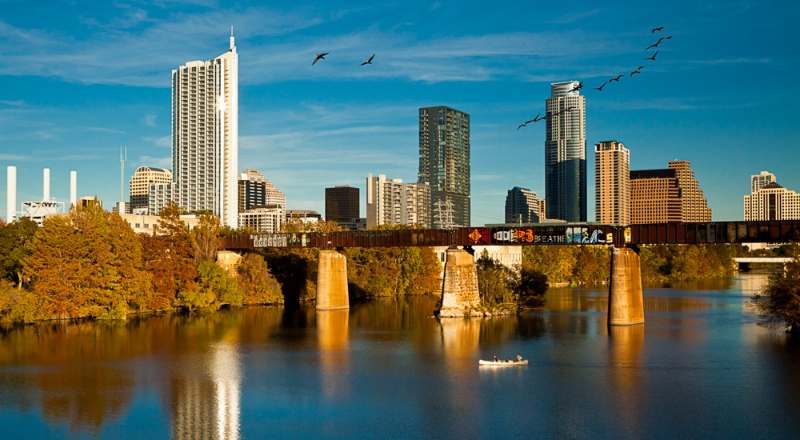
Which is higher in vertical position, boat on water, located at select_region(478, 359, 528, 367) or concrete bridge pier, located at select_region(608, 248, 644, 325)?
concrete bridge pier, located at select_region(608, 248, 644, 325)

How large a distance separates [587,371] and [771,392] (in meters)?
13.6

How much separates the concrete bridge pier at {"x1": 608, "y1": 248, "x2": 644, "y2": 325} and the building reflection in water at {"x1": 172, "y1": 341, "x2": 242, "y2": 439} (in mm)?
41822

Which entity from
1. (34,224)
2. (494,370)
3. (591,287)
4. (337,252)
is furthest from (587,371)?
(591,287)

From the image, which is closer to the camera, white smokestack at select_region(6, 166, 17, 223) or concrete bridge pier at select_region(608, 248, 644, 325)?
concrete bridge pier at select_region(608, 248, 644, 325)

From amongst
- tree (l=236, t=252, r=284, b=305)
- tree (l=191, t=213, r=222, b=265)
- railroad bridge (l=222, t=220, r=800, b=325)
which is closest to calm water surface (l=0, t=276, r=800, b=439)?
railroad bridge (l=222, t=220, r=800, b=325)

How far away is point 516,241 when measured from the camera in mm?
103938

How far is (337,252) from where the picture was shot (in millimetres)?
125250

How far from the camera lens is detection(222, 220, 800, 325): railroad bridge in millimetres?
89062

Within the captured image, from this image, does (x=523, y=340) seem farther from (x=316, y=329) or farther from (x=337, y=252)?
(x=337, y=252)

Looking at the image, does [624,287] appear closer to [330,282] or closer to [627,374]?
[627,374]

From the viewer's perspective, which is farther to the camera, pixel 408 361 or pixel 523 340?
pixel 523 340

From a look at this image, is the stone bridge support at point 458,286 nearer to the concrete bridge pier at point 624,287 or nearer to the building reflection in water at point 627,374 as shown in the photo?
the concrete bridge pier at point 624,287

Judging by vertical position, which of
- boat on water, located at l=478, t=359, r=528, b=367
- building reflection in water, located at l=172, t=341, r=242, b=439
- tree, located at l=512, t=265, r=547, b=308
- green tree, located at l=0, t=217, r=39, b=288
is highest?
green tree, located at l=0, t=217, r=39, b=288

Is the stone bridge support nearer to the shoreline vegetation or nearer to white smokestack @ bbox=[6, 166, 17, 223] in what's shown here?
the shoreline vegetation
